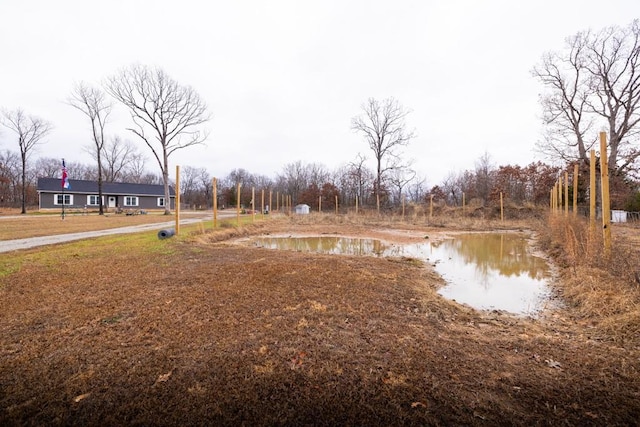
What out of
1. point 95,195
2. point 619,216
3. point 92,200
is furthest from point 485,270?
point 92,200

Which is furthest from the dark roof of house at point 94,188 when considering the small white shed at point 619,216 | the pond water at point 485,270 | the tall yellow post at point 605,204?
the small white shed at point 619,216

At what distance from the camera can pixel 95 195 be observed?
3869cm

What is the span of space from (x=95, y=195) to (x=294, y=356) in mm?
45817

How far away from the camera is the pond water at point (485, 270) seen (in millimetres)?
4973

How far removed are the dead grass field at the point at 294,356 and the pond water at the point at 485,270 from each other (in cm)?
53

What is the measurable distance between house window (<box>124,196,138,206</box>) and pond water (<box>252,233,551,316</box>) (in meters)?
Result: 38.5

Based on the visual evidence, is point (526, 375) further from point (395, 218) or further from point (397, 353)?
point (395, 218)

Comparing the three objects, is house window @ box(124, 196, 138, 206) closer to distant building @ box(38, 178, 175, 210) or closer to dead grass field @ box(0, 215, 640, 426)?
distant building @ box(38, 178, 175, 210)

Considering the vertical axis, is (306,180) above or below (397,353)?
above

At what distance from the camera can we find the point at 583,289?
4.71m

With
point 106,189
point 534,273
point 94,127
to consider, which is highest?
point 94,127

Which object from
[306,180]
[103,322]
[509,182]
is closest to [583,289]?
[103,322]

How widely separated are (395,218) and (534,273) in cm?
1728

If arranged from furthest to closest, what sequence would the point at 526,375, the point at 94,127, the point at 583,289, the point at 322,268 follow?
the point at 94,127 → the point at 322,268 → the point at 583,289 → the point at 526,375
